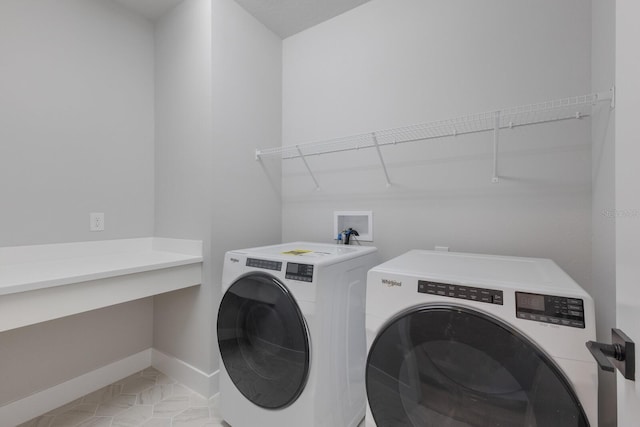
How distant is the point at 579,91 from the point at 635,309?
1287 millimetres

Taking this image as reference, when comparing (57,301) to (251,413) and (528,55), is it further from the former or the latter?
(528,55)

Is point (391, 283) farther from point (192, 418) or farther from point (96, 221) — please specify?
point (96, 221)

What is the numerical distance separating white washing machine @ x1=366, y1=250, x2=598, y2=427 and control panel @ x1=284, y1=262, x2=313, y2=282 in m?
0.29

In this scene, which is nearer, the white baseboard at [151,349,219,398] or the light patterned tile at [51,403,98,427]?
the light patterned tile at [51,403,98,427]

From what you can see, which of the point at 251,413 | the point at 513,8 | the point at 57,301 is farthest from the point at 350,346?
the point at 513,8

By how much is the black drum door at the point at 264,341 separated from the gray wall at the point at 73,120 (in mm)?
1171

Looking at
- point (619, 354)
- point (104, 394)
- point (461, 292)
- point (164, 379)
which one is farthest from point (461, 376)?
point (104, 394)

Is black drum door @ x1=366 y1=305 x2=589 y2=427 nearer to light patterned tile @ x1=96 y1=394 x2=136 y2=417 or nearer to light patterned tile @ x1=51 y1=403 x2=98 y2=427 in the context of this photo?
light patterned tile @ x1=96 y1=394 x2=136 y2=417

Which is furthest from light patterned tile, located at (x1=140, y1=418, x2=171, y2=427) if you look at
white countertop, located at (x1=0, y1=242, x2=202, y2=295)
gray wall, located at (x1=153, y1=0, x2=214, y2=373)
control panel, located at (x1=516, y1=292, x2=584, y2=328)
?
control panel, located at (x1=516, y1=292, x2=584, y2=328)

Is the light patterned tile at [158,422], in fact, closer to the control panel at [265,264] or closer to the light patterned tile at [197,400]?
the light patterned tile at [197,400]

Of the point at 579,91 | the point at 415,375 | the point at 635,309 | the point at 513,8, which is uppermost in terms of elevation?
the point at 513,8

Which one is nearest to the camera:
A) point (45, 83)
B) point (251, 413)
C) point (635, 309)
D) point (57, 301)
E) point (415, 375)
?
point (635, 309)

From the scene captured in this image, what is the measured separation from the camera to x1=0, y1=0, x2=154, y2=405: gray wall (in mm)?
1467

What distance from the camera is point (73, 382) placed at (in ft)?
5.37
